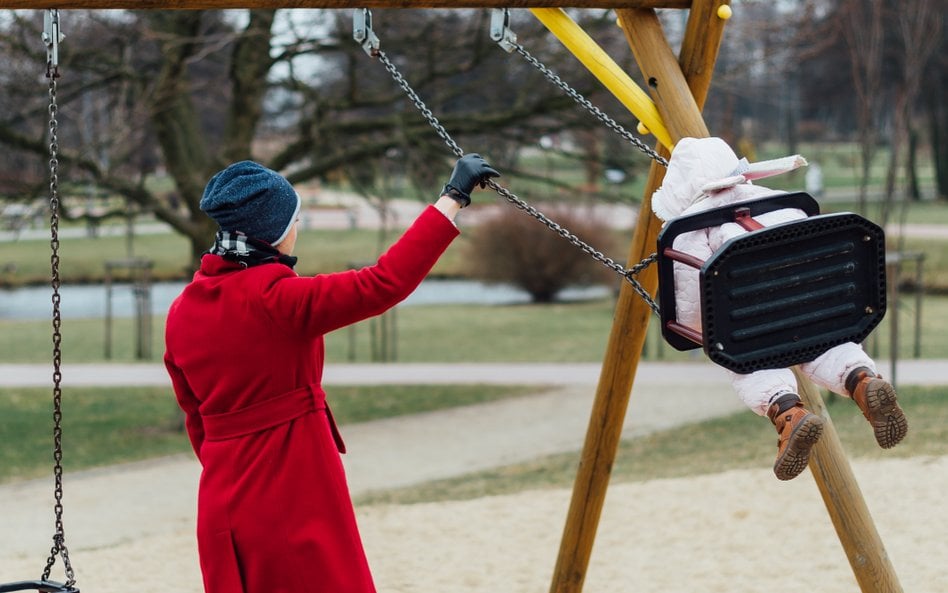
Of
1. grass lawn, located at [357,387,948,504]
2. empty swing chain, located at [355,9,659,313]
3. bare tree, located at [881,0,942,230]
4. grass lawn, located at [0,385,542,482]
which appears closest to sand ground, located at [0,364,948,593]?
grass lawn, located at [357,387,948,504]

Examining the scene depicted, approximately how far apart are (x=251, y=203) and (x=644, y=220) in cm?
167

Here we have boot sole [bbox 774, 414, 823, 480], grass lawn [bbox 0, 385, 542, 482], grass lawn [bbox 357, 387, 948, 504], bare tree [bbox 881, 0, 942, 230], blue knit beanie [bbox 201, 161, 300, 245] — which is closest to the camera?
blue knit beanie [bbox 201, 161, 300, 245]

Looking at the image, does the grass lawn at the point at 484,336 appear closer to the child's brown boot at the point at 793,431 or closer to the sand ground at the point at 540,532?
the sand ground at the point at 540,532

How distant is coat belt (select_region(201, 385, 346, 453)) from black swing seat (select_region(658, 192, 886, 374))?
93 centimetres

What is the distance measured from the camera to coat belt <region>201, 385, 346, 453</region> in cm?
294

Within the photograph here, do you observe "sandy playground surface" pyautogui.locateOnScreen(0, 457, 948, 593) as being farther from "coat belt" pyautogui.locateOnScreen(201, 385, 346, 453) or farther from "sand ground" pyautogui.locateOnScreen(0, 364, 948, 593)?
"coat belt" pyautogui.locateOnScreen(201, 385, 346, 453)

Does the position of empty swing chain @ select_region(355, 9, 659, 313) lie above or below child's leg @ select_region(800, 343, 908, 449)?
above

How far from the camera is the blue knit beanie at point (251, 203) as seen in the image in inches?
114

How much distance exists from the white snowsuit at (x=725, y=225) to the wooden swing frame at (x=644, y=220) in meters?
0.42

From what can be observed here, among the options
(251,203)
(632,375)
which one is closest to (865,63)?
(632,375)

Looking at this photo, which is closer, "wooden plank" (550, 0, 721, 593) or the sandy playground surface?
"wooden plank" (550, 0, 721, 593)

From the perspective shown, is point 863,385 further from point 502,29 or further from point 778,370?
point 502,29

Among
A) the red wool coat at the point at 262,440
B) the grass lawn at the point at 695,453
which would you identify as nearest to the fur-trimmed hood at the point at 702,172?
the red wool coat at the point at 262,440

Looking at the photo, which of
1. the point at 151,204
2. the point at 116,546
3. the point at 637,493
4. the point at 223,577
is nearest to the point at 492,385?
the point at 151,204
